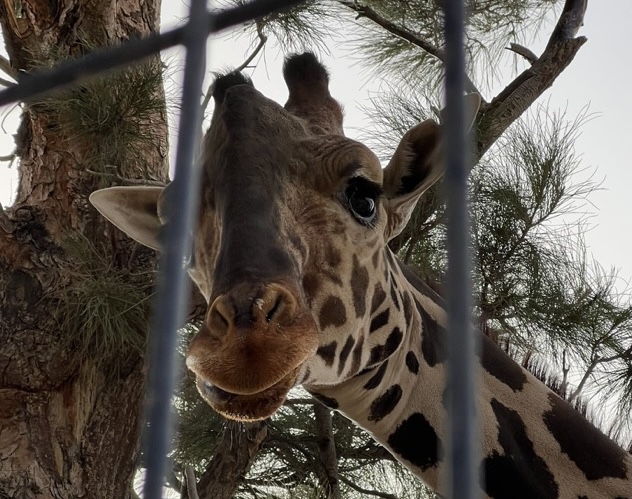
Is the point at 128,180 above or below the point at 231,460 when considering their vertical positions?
above

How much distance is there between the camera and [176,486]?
2.00m

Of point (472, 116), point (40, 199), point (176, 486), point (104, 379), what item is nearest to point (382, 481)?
point (176, 486)

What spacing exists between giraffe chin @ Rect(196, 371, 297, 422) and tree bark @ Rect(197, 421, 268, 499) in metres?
0.83

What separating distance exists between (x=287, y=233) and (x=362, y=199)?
17 centimetres

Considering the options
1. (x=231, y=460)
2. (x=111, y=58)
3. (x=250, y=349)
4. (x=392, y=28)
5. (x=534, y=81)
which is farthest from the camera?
(x=392, y=28)

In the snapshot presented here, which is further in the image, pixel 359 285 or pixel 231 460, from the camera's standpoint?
pixel 231 460

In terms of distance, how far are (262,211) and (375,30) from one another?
1286 millimetres

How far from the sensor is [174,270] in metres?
0.44

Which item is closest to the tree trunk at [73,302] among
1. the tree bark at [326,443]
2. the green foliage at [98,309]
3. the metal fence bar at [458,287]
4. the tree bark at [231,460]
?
the green foliage at [98,309]

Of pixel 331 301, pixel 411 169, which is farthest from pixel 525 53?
pixel 331 301

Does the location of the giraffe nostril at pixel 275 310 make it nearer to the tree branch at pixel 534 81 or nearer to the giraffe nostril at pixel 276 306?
the giraffe nostril at pixel 276 306

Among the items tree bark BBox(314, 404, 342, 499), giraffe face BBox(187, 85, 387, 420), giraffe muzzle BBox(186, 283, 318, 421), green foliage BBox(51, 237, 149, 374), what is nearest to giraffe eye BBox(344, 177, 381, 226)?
giraffe face BBox(187, 85, 387, 420)

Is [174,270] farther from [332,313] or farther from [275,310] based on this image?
[332,313]

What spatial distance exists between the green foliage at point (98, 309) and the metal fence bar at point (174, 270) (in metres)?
1.09
